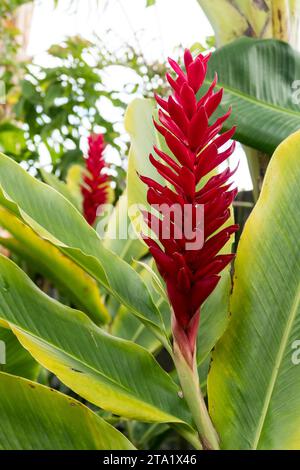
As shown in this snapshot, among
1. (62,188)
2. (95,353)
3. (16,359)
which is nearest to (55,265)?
(16,359)

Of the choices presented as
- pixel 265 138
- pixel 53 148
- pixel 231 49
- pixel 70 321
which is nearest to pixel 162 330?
pixel 70 321

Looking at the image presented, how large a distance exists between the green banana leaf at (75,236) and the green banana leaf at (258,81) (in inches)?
13.2

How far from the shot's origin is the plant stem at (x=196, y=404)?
701mm

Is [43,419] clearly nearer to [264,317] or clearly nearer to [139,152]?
[264,317]

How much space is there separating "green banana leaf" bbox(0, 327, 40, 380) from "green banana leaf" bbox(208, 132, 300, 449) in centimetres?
36

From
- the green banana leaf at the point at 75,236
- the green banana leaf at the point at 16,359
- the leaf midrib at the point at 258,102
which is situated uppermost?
the leaf midrib at the point at 258,102

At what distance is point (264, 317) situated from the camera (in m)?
0.71

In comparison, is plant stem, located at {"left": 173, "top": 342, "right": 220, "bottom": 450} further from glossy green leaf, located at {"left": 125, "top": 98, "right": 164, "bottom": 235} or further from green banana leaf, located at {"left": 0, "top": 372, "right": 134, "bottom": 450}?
glossy green leaf, located at {"left": 125, "top": 98, "right": 164, "bottom": 235}

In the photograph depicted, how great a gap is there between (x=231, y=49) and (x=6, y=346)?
64 centimetres

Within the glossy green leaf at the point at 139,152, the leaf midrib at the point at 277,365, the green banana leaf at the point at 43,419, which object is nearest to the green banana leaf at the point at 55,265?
the glossy green leaf at the point at 139,152

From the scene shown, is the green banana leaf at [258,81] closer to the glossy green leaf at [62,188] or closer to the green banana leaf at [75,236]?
the green banana leaf at [75,236]

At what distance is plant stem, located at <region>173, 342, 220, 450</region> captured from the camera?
2.30ft

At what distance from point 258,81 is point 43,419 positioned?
0.70 metres

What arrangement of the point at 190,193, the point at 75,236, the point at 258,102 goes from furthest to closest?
the point at 258,102, the point at 75,236, the point at 190,193
